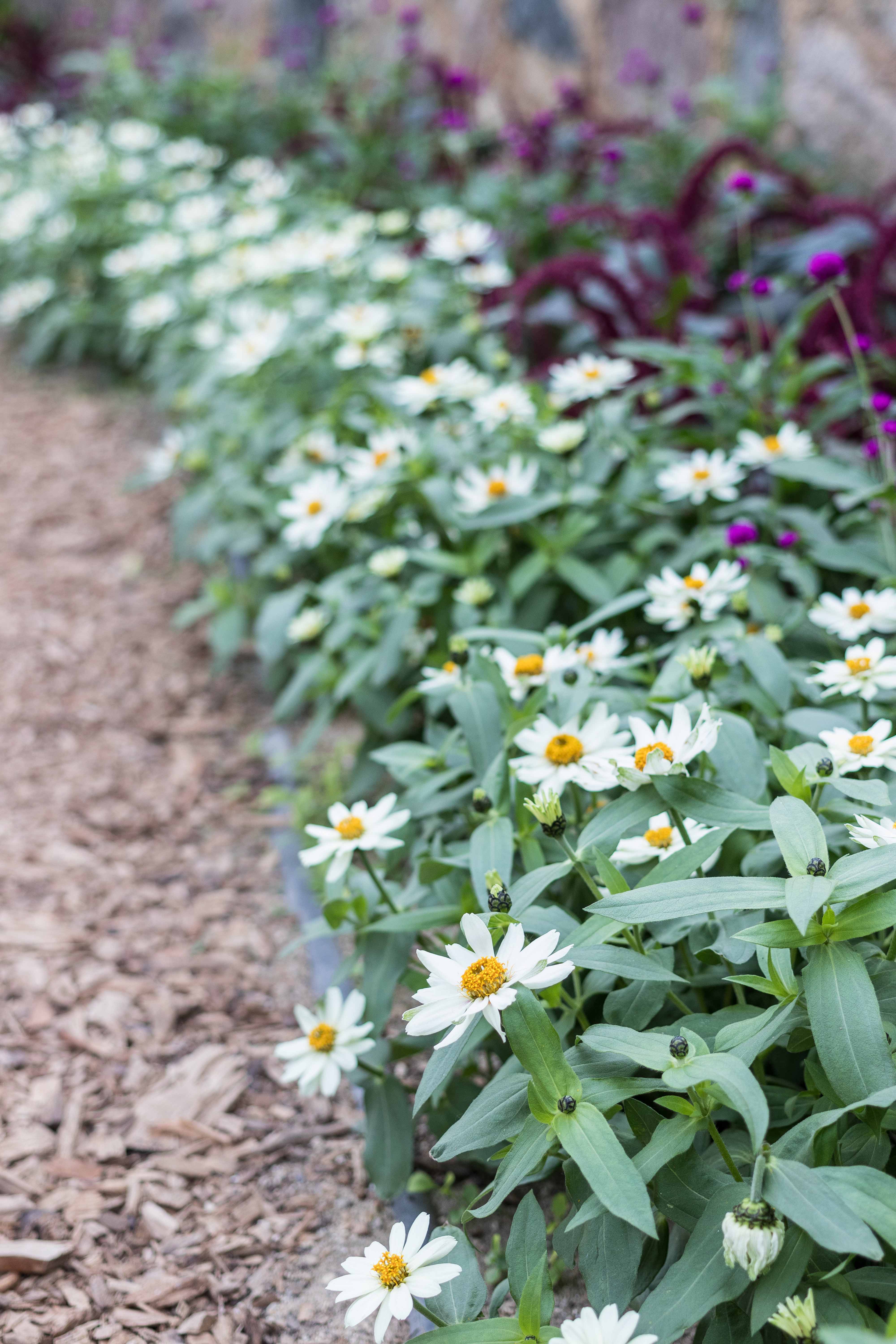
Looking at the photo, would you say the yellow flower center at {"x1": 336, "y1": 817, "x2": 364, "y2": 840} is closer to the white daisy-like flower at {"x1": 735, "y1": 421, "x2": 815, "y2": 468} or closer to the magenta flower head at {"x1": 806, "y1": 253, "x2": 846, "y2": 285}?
the white daisy-like flower at {"x1": 735, "y1": 421, "x2": 815, "y2": 468}

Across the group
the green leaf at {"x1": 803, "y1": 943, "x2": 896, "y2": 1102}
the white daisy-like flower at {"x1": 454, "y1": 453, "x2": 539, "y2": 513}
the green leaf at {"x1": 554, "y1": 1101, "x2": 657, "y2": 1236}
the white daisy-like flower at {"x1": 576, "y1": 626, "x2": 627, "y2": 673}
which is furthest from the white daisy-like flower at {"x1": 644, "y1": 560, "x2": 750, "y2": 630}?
the green leaf at {"x1": 554, "y1": 1101, "x2": 657, "y2": 1236}

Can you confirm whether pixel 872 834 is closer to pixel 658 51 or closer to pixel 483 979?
pixel 483 979

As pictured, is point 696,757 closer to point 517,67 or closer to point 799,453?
point 799,453

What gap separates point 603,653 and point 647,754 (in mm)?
423

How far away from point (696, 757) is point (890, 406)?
116cm

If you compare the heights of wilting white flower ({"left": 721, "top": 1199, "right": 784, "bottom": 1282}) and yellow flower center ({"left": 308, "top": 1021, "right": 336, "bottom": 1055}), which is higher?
wilting white flower ({"left": 721, "top": 1199, "right": 784, "bottom": 1282})

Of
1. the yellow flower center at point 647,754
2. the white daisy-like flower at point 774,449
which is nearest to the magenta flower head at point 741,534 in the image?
the white daisy-like flower at point 774,449

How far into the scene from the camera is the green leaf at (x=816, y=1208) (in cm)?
83

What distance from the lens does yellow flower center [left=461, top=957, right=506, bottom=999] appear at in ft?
3.32

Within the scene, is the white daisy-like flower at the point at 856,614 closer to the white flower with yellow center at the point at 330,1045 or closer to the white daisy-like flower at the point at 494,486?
the white daisy-like flower at the point at 494,486

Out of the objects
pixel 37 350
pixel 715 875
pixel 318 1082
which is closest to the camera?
pixel 715 875

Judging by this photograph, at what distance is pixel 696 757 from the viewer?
1397 mm

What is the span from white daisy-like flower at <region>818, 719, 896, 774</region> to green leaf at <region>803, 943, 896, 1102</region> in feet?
0.93

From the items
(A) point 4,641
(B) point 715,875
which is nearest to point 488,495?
(B) point 715,875
